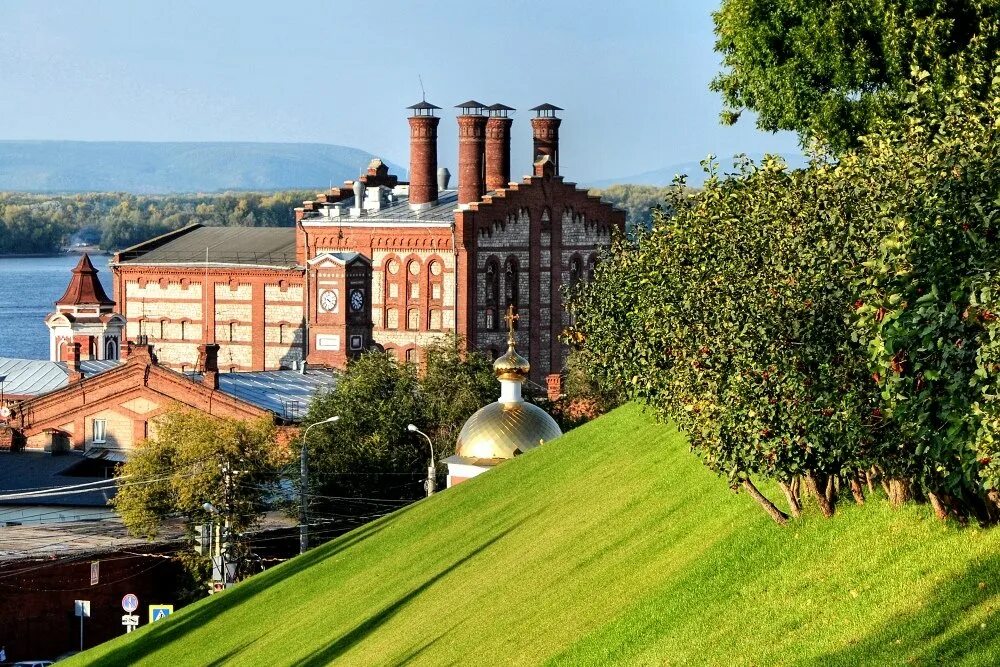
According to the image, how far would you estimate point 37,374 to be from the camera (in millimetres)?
69625

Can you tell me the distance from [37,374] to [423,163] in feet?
52.2

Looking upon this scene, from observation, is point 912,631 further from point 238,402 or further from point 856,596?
point 238,402

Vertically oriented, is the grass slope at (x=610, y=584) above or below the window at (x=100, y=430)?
above

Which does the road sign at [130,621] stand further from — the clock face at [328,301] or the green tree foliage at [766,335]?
the clock face at [328,301]

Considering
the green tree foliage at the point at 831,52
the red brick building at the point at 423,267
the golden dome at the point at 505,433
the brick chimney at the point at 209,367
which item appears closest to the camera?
the green tree foliage at the point at 831,52

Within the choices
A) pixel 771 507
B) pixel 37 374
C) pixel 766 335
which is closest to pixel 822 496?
pixel 771 507

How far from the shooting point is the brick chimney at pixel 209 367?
196 ft

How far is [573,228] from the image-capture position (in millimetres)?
73688

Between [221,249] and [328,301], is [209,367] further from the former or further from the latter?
[221,249]

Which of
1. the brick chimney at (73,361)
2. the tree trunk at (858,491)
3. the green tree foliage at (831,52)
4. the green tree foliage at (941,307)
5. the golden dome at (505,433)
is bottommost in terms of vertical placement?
the brick chimney at (73,361)

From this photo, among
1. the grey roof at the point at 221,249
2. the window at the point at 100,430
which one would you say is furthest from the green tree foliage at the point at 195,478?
the grey roof at the point at 221,249

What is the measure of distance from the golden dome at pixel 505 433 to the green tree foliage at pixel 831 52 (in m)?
8.86

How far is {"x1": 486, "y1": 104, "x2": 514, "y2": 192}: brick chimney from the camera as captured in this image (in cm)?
7131

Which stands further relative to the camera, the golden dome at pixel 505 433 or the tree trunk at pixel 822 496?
the golden dome at pixel 505 433
